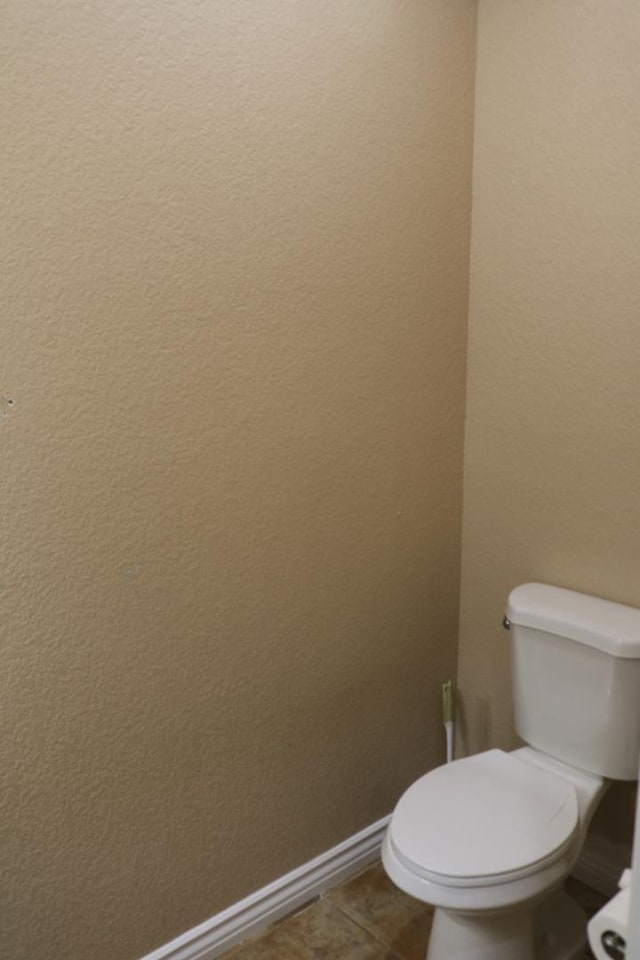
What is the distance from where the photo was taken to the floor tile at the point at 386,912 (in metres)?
1.74

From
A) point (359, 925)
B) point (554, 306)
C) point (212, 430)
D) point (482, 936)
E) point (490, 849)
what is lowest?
point (359, 925)

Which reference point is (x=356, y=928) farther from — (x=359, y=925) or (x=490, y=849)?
(x=490, y=849)

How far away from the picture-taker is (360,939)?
1753 mm

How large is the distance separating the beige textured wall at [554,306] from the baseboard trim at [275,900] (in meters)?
0.54

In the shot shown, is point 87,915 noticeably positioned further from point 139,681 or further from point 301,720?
point 301,720

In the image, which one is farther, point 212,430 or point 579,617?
point 579,617

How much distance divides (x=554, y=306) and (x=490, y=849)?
1243mm

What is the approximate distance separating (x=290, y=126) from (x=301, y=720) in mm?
1378

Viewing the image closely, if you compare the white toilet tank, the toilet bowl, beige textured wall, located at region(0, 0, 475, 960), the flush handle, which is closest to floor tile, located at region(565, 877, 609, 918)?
the toilet bowl

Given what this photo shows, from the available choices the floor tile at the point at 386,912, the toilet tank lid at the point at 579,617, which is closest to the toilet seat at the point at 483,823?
the toilet tank lid at the point at 579,617

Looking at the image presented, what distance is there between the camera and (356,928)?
1786mm

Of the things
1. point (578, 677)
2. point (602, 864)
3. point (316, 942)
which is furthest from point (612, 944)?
point (602, 864)

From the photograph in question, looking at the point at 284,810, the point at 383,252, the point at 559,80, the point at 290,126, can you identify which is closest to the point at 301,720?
the point at 284,810

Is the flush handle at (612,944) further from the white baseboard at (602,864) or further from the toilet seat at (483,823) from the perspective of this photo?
the white baseboard at (602,864)
